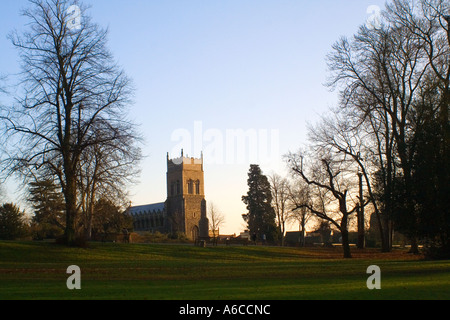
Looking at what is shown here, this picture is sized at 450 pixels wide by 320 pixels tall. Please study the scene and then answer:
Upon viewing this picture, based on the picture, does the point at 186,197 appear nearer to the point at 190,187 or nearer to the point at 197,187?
the point at 190,187

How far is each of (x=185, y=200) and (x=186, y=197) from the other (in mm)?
884

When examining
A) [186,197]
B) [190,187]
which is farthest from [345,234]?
[190,187]

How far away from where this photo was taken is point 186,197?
111062 millimetres

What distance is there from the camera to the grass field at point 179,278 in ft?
44.9

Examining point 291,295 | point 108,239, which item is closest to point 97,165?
point 108,239

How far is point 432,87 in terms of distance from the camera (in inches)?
1150

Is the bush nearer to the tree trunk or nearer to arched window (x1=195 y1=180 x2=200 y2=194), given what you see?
the tree trunk

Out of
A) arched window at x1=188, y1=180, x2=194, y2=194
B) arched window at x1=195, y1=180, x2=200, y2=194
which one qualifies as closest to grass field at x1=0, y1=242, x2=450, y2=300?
arched window at x1=188, y1=180, x2=194, y2=194

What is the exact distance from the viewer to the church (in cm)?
10925

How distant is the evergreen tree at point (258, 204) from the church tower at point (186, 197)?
91.0 ft

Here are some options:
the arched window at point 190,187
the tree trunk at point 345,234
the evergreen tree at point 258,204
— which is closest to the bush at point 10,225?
the tree trunk at point 345,234

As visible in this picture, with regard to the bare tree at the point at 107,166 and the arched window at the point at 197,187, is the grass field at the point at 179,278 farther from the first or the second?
the arched window at the point at 197,187

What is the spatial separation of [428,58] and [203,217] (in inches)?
3253
